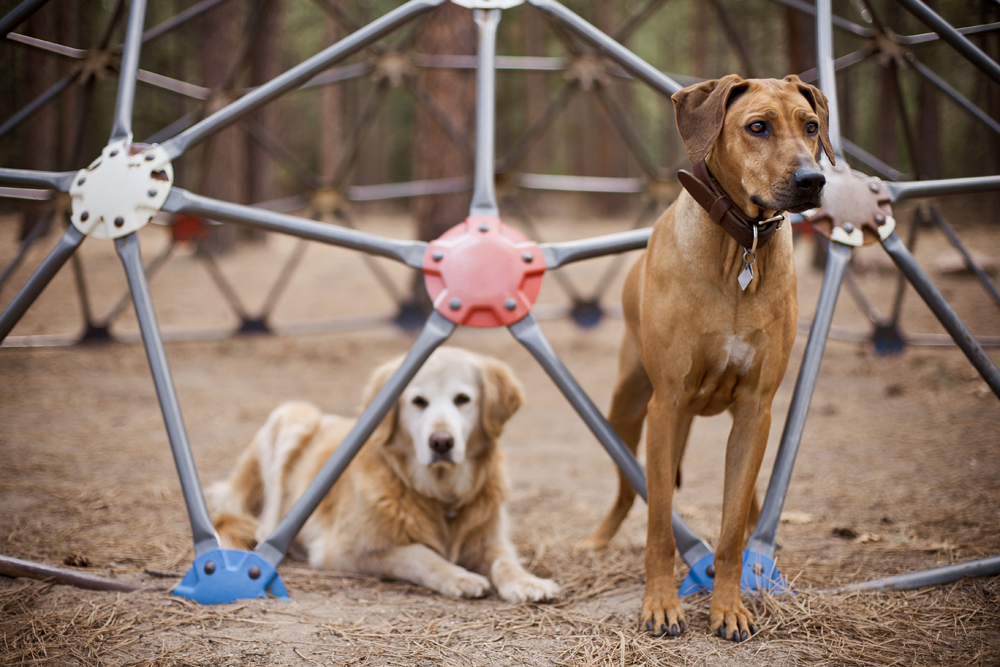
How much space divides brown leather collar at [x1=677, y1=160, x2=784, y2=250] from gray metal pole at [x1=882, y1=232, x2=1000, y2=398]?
117cm

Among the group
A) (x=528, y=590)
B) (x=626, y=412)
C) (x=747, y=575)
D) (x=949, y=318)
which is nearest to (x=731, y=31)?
(x=949, y=318)

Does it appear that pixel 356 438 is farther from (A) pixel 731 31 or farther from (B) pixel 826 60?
(A) pixel 731 31

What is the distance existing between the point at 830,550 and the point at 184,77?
23.4 metres

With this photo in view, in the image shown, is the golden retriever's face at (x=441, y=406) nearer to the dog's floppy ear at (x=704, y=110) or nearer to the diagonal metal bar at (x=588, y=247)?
the diagonal metal bar at (x=588, y=247)

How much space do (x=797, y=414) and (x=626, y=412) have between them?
2.91 feet

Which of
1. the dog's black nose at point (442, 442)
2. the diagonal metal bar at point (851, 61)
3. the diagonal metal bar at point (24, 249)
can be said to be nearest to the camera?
the dog's black nose at point (442, 442)

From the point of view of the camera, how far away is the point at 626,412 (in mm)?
3770

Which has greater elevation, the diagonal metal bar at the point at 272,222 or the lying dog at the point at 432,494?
the diagonal metal bar at the point at 272,222

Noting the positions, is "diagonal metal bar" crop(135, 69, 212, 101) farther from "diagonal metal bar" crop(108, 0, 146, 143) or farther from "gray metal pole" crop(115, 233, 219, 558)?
"gray metal pole" crop(115, 233, 219, 558)

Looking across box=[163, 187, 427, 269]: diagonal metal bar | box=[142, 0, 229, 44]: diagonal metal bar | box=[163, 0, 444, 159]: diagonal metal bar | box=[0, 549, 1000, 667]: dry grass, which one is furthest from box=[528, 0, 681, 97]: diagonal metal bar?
box=[142, 0, 229, 44]: diagonal metal bar

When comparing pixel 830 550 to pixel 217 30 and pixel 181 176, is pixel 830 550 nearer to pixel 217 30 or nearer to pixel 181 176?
pixel 217 30

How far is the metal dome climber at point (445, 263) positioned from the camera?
3092 millimetres

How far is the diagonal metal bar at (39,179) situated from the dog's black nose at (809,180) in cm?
341

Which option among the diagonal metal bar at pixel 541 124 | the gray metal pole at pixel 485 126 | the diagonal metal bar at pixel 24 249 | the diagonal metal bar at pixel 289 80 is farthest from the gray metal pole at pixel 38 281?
the diagonal metal bar at pixel 541 124
